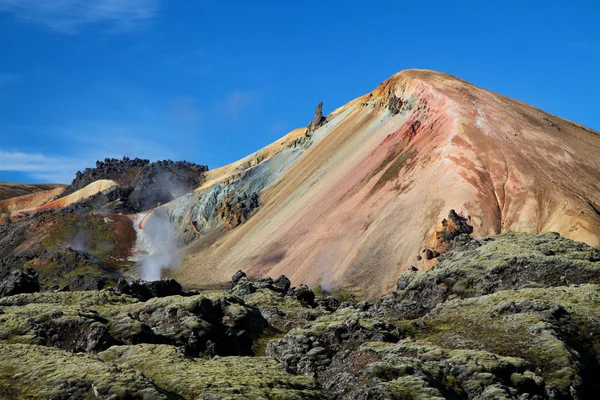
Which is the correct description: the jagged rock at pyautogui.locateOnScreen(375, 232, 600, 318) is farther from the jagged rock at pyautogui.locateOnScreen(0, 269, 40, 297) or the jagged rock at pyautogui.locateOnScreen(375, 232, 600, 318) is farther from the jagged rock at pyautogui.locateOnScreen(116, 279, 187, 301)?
the jagged rock at pyautogui.locateOnScreen(0, 269, 40, 297)

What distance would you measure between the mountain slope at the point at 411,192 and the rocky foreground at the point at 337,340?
168 ft

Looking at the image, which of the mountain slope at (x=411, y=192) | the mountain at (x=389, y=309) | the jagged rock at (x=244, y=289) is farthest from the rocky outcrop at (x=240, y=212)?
the jagged rock at (x=244, y=289)

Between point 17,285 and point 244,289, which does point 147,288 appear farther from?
point 17,285

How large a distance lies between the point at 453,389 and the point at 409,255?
82.3 m

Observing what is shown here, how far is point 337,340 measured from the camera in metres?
47.8

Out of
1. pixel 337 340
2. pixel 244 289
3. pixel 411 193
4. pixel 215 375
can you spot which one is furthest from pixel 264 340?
pixel 411 193

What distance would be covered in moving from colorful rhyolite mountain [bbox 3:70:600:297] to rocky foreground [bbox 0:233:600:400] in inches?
2038

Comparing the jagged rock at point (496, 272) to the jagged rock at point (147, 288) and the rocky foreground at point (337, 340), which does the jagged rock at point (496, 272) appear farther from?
the jagged rock at point (147, 288)

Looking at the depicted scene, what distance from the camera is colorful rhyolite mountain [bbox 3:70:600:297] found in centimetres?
12388

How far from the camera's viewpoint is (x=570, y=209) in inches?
4761

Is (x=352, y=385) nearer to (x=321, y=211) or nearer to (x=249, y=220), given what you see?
(x=321, y=211)

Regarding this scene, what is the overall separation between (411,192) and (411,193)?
538 mm

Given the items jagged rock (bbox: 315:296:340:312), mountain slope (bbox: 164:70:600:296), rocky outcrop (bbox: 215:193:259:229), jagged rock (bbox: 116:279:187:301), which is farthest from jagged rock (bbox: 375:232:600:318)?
rocky outcrop (bbox: 215:193:259:229)

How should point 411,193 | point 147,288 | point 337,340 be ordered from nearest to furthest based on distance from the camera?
point 337,340, point 147,288, point 411,193
